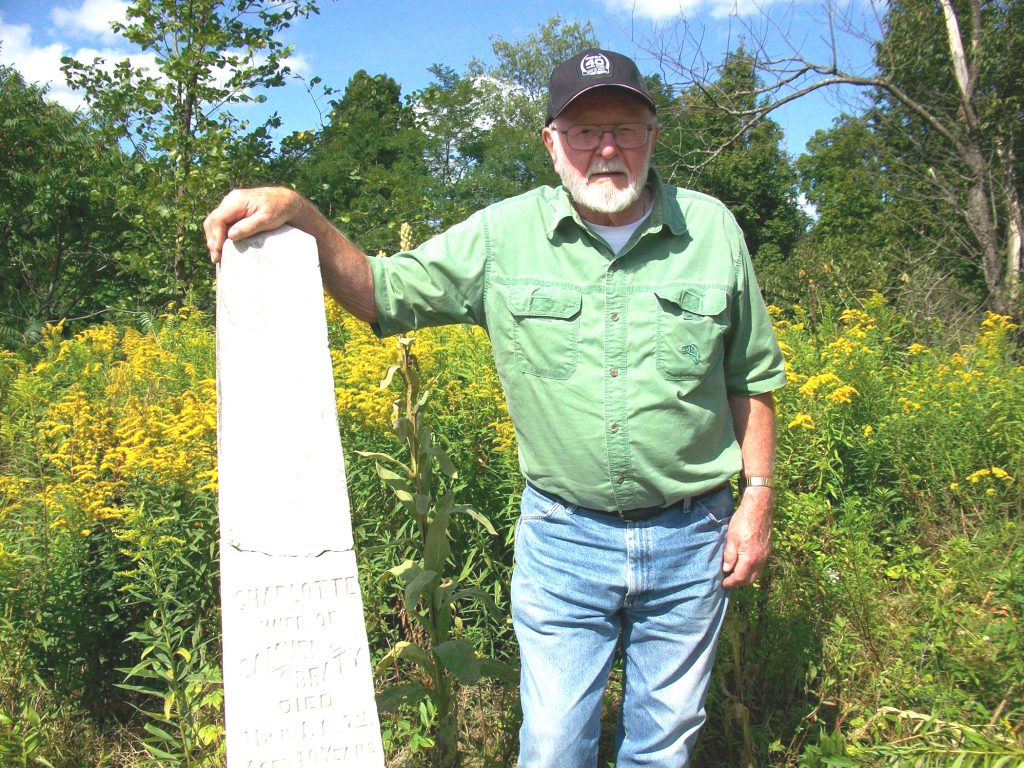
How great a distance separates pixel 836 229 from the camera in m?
28.6

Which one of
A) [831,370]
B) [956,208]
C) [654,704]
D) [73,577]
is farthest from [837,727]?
[956,208]

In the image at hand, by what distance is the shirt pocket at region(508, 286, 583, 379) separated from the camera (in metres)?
2.22

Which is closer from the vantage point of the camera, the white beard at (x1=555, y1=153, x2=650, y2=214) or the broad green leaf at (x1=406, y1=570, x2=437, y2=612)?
the white beard at (x1=555, y1=153, x2=650, y2=214)

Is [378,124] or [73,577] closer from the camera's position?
[73,577]

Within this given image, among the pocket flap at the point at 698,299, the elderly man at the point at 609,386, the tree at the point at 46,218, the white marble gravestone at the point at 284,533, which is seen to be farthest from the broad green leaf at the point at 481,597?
the tree at the point at 46,218

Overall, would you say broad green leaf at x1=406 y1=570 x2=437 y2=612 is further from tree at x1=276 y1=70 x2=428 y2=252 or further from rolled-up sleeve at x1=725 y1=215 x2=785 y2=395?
tree at x1=276 y1=70 x2=428 y2=252

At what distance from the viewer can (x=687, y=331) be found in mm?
2195

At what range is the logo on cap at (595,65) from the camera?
220cm

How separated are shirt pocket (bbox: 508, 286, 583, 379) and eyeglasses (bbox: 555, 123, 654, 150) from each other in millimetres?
394

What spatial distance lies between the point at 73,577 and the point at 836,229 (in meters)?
29.1

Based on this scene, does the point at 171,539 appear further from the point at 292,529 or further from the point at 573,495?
the point at 573,495

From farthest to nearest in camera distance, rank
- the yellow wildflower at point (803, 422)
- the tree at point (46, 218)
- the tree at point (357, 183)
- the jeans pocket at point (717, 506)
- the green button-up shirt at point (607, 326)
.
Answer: the tree at point (46, 218) < the tree at point (357, 183) < the yellow wildflower at point (803, 422) < the jeans pocket at point (717, 506) < the green button-up shirt at point (607, 326)

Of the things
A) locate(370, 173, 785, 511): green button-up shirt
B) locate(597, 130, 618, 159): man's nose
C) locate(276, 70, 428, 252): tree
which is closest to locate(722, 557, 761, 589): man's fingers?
locate(370, 173, 785, 511): green button-up shirt

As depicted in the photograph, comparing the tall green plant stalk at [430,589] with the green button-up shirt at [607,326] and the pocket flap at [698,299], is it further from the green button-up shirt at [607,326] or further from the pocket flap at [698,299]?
the pocket flap at [698,299]
